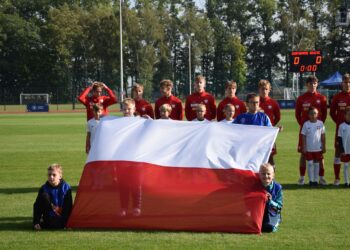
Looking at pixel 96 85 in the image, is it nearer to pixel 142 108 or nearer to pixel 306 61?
pixel 142 108

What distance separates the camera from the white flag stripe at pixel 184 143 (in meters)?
7.34

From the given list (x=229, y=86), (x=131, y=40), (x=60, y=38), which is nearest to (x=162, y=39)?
(x=131, y=40)

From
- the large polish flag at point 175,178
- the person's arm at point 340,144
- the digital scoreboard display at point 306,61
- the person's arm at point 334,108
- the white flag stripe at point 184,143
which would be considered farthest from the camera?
the digital scoreboard display at point 306,61

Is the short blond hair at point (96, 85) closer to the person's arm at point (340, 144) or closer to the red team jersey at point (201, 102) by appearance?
the red team jersey at point (201, 102)

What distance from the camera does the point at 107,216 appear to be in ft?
23.4

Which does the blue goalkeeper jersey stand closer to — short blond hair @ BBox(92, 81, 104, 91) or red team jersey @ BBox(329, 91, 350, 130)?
short blond hair @ BBox(92, 81, 104, 91)

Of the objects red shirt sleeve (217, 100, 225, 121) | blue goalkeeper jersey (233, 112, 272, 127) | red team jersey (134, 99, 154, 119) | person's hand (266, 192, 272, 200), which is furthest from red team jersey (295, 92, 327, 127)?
person's hand (266, 192, 272, 200)

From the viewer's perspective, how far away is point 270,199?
7.08 metres

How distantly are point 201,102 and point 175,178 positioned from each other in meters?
3.43

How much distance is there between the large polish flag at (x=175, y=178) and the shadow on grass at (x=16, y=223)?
2.14 feet

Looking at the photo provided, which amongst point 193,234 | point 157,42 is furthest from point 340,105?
point 157,42

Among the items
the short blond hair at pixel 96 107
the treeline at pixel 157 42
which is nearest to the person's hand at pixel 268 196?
the short blond hair at pixel 96 107

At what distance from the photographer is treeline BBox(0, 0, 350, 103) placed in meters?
71.6

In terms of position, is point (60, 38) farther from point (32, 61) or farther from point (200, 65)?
point (200, 65)
